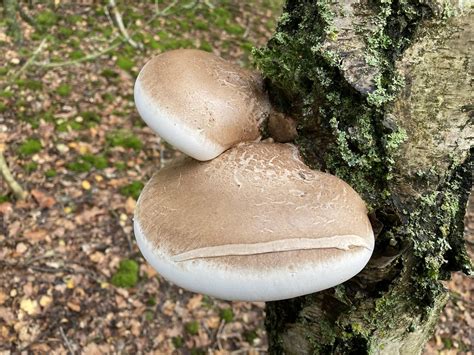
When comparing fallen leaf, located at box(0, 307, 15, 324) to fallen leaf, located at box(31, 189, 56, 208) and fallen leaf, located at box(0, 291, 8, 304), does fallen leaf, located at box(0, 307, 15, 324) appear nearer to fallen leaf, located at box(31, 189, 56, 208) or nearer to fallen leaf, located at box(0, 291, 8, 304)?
fallen leaf, located at box(0, 291, 8, 304)

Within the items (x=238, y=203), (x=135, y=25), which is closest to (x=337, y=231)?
(x=238, y=203)

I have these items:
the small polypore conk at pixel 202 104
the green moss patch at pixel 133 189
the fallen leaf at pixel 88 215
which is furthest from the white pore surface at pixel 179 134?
the green moss patch at pixel 133 189

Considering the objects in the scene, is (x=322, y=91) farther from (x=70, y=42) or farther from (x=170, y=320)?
(x=70, y=42)

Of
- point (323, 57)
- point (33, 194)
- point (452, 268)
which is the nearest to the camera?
point (323, 57)

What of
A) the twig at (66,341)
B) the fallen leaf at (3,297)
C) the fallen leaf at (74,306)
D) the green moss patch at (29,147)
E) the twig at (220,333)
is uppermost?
the green moss patch at (29,147)

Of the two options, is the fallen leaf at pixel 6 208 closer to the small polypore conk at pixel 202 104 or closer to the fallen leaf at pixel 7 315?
the fallen leaf at pixel 7 315

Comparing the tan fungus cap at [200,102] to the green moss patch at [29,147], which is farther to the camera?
the green moss patch at [29,147]

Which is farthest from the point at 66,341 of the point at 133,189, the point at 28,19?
the point at 28,19

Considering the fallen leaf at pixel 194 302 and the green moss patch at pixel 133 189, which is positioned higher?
the green moss patch at pixel 133 189
